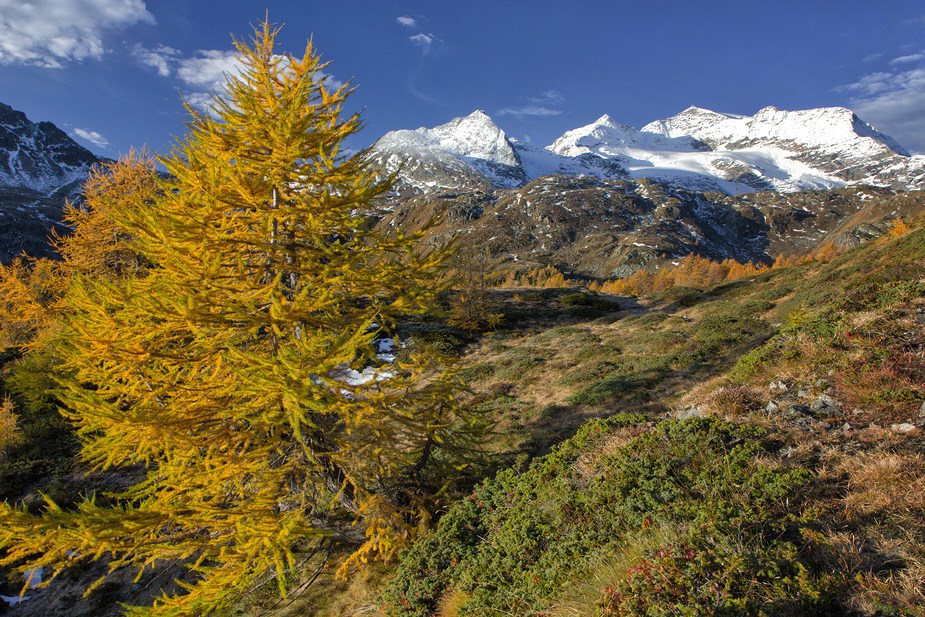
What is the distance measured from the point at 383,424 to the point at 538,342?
17.9 m

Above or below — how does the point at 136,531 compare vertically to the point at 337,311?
below

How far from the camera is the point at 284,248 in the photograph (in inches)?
211

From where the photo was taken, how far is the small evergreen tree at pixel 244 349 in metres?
4.23

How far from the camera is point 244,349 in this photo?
18.5 ft

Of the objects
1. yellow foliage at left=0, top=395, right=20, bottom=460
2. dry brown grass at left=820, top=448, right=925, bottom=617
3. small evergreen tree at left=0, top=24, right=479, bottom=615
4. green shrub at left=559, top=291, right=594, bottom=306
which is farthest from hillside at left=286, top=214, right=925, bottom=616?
green shrub at left=559, top=291, right=594, bottom=306

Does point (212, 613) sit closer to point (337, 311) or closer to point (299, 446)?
point (299, 446)

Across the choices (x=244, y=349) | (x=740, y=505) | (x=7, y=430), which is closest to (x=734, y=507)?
(x=740, y=505)

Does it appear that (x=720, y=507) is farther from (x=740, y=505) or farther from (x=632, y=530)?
(x=632, y=530)

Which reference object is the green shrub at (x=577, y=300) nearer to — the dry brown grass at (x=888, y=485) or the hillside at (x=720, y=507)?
the hillside at (x=720, y=507)

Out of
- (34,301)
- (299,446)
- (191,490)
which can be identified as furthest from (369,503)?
(34,301)

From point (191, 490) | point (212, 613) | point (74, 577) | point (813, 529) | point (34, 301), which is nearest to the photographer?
point (813, 529)

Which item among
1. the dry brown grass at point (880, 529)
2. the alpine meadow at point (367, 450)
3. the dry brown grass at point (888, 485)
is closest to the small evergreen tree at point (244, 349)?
the alpine meadow at point (367, 450)

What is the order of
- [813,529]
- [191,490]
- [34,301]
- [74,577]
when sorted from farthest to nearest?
[34,301]
[74,577]
[191,490]
[813,529]

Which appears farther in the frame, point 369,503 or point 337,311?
point 337,311
